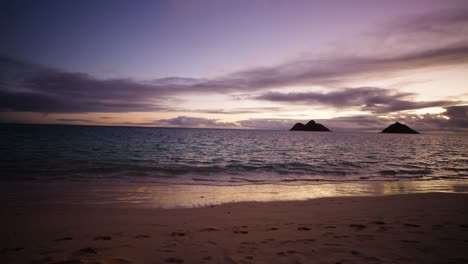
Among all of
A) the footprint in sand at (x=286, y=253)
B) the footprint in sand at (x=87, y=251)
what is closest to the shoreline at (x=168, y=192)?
the footprint in sand at (x=87, y=251)

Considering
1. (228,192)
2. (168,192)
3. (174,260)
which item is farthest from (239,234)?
(168,192)

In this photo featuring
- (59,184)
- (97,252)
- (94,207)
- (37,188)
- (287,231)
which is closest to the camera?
(97,252)

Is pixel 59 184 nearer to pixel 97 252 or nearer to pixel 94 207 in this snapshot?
pixel 94 207

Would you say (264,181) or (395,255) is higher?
(395,255)

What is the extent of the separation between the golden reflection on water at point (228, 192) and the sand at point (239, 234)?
3.82 ft

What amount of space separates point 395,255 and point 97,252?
651cm

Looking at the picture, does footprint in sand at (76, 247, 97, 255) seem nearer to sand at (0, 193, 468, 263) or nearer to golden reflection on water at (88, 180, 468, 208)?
sand at (0, 193, 468, 263)

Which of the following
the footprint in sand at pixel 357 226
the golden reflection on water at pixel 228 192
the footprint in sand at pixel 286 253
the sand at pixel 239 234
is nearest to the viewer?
the sand at pixel 239 234

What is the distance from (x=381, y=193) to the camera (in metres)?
12.7

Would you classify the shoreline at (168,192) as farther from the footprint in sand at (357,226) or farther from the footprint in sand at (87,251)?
the footprint in sand at (87,251)

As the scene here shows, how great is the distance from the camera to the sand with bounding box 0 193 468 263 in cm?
489

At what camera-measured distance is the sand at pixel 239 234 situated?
489 cm

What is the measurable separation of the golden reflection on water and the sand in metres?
1.16

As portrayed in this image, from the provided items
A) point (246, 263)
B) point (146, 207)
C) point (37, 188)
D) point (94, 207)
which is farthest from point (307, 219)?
point (37, 188)
